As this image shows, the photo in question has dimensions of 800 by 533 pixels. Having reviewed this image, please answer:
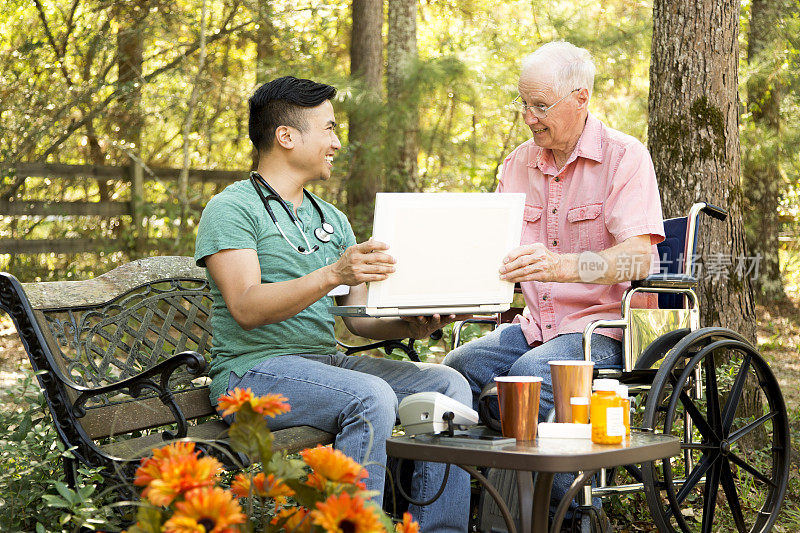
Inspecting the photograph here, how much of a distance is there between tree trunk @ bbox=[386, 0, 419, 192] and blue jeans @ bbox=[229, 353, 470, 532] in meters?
4.75

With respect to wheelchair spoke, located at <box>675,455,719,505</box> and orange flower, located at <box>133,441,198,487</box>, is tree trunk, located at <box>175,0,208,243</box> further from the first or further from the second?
orange flower, located at <box>133,441,198,487</box>

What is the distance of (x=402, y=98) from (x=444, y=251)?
16.5 feet

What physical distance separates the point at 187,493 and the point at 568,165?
1886mm

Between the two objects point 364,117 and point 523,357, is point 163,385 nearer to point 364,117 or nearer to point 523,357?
point 523,357

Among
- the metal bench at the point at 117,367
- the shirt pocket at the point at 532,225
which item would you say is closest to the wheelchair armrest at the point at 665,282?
the shirt pocket at the point at 532,225

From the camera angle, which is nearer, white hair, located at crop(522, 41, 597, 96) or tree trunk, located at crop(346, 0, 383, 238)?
white hair, located at crop(522, 41, 597, 96)

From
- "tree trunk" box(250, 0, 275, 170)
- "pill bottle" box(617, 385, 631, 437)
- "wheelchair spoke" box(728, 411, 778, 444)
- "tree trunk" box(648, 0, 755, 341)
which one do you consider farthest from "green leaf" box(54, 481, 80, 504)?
"tree trunk" box(250, 0, 275, 170)

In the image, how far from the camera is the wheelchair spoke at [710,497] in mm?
2496

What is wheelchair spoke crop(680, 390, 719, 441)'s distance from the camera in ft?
8.24

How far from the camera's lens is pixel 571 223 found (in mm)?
2748

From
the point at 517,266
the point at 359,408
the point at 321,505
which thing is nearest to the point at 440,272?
the point at 517,266

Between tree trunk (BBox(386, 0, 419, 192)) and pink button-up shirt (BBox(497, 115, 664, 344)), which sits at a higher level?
tree trunk (BBox(386, 0, 419, 192))

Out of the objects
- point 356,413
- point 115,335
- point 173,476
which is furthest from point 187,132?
point 173,476

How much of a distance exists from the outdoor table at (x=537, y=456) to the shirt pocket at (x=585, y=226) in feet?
2.80
